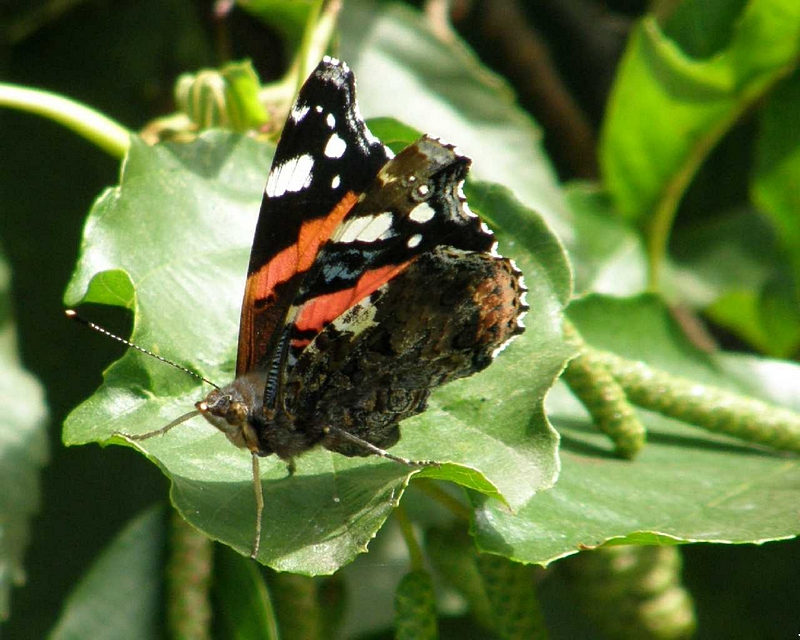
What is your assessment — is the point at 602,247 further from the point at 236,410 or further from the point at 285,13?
the point at 236,410

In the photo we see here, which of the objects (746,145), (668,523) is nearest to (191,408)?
(668,523)

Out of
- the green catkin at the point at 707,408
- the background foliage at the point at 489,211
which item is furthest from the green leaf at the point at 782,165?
the green catkin at the point at 707,408

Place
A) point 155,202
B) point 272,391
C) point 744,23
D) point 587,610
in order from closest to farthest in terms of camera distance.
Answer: point 272,391, point 155,202, point 587,610, point 744,23

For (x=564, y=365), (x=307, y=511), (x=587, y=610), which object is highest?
(x=564, y=365)

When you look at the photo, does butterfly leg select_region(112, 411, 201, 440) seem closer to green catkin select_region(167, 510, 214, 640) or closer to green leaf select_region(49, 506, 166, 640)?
green catkin select_region(167, 510, 214, 640)

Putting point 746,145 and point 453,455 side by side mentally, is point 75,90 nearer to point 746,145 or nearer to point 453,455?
point 453,455

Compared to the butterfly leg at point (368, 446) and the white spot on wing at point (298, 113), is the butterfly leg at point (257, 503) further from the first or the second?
the white spot on wing at point (298, 113)

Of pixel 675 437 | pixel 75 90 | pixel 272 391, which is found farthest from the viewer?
pixel 75 90
